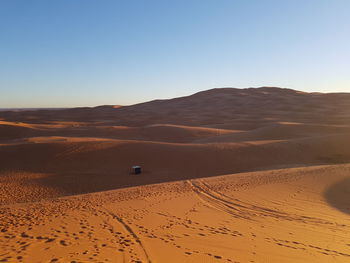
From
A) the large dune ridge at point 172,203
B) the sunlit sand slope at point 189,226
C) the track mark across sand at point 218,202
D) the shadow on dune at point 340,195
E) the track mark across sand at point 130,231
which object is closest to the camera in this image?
the sunlit sand slope at point 189,226

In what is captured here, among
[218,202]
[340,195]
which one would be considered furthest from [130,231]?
[340,195]

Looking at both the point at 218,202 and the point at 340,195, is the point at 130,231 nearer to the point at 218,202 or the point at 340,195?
the point at 218,202

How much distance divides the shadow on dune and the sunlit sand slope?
0.03 metres

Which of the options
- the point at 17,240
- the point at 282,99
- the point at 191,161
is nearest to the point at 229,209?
the point at 17,240

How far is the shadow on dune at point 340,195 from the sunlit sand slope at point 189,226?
3 cm

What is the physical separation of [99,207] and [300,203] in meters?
6.27

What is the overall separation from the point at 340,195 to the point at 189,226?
627 centimetres

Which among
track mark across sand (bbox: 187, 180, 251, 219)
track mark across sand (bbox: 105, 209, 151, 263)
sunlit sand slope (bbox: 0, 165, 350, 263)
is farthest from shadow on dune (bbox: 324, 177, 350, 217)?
track mark across sand (bbox: 105, 209, 151, 263)

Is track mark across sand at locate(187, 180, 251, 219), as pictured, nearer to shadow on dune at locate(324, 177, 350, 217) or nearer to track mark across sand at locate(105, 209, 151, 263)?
track mark across sand at locate(105, 209, 151, 263)

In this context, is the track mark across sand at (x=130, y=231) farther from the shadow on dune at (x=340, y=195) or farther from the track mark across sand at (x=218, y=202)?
the shadow on dune at (x=340, y=195)

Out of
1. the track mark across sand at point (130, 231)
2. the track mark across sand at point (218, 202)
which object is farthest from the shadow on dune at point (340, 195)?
the track mark across sand at point (130, 231)

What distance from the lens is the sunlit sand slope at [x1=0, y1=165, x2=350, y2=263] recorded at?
17.0ft

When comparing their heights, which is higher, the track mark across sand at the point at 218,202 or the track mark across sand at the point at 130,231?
the track mark across sand at the point at 130,231

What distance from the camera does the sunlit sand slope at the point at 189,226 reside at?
5168mm
